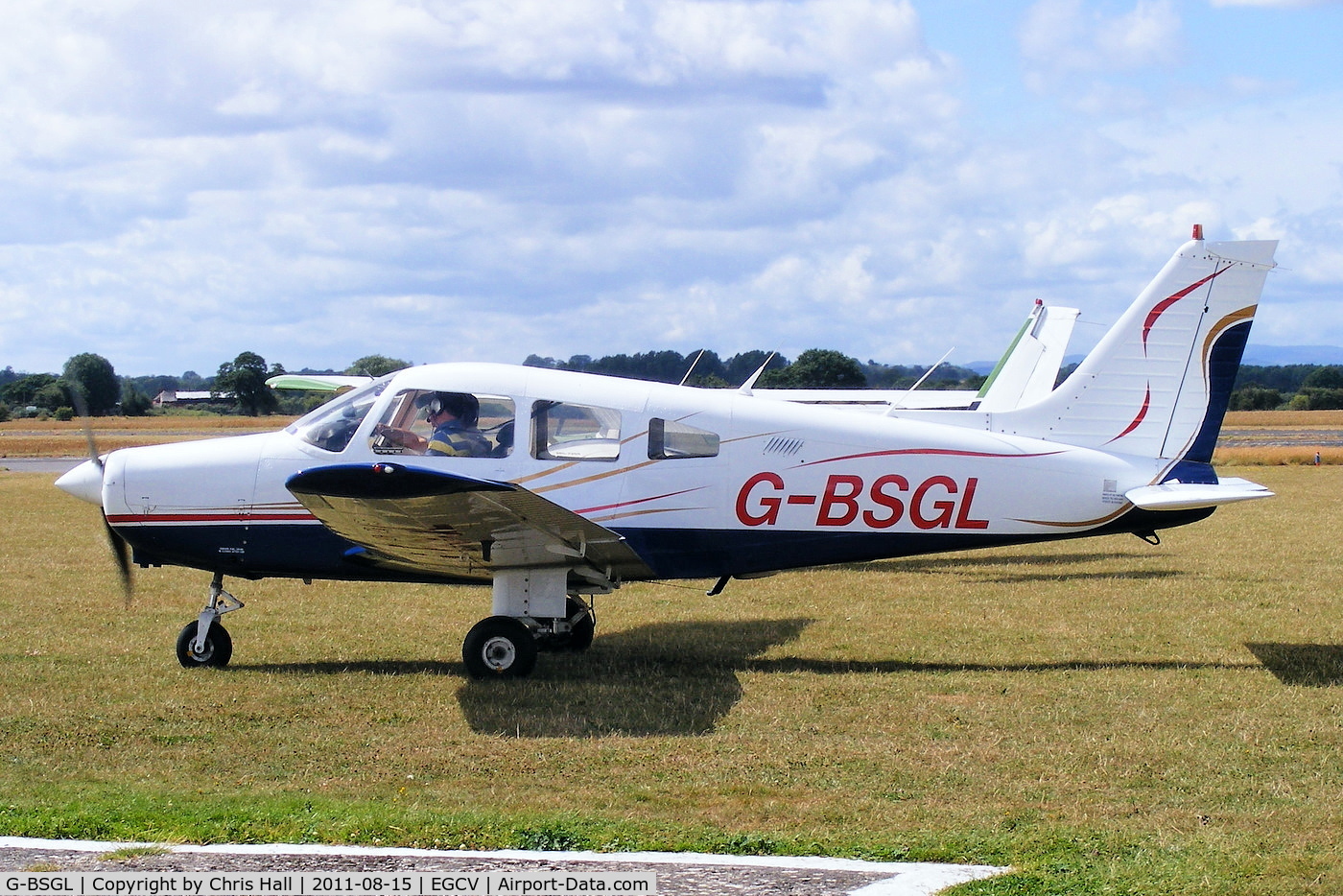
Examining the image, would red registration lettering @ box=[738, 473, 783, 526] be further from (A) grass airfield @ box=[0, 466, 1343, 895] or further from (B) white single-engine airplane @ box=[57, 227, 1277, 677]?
(A) grass airfield @ box=[0, 466, 1343, 895]

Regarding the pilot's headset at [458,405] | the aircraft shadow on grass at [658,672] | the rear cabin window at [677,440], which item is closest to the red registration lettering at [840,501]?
the rear cabin window at [677,440]

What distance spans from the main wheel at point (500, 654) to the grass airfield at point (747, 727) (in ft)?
0.59

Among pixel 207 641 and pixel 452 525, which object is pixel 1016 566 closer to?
pixel 452 525

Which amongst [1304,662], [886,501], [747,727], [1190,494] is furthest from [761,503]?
[1304,662]

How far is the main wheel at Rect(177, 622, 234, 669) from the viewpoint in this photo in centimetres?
908

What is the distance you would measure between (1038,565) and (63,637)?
10.3 meters

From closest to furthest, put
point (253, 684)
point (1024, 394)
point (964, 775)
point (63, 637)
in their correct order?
point (964, 775) → point (253, 684) → point (63, 637) → point (1024, 394)

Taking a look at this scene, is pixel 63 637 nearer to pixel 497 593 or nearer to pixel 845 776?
pixel 497 593

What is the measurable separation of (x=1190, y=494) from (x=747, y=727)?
381 centimetres

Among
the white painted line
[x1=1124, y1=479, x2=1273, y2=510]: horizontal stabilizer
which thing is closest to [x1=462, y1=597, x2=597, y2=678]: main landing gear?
the white painted line

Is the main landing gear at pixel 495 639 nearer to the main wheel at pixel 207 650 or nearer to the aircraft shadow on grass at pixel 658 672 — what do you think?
the main wheel at pixel 207 650

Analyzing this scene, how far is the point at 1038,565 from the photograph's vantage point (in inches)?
569

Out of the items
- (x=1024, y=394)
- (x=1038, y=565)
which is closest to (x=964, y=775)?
(x=1038, y=565)

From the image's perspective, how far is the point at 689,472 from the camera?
887 centimetres
